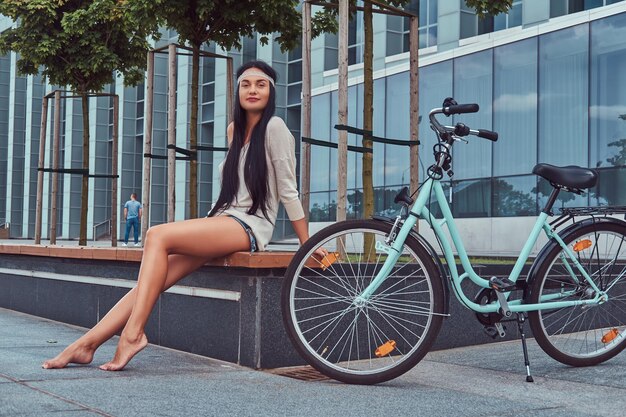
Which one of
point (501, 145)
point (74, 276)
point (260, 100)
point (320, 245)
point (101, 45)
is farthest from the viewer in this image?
point (501, 145)

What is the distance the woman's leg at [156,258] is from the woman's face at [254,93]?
2.28 feet

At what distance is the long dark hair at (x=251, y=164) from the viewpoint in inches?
186

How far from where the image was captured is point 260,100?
192 inches

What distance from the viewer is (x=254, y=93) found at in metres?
4.88

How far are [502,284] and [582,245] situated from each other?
58cm

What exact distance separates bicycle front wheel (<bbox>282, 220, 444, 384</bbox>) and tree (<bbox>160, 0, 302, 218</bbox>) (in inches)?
144

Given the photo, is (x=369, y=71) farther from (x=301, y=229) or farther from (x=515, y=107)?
(x=515, y=107)

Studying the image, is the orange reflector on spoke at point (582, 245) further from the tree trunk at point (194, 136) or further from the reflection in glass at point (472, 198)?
the reflection in glass at point (472, 198)

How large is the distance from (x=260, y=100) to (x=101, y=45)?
7399 mm

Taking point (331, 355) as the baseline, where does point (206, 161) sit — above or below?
above

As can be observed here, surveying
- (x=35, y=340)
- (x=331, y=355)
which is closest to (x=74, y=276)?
(x=35, y=340)

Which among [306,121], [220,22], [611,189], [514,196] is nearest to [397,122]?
[514,196]

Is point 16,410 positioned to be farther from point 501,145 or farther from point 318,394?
point 501,145

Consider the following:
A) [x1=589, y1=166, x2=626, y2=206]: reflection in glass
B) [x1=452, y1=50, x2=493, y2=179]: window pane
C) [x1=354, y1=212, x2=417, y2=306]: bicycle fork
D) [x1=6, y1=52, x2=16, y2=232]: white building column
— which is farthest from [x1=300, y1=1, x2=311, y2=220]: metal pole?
[x1=6, y1=52, x2=16, y2=232]: white building column
